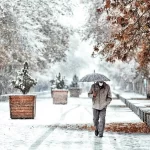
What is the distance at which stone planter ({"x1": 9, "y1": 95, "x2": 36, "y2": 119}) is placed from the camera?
21984 mm

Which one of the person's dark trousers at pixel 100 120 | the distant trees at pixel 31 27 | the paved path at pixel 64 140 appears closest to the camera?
the paved path at pixel 64 140

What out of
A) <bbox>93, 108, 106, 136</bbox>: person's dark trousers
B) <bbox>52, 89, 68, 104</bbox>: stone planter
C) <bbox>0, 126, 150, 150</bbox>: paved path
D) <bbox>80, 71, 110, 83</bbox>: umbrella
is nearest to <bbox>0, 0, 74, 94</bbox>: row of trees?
<bbox>52, 89, 68, 104</bbox>: stone planter

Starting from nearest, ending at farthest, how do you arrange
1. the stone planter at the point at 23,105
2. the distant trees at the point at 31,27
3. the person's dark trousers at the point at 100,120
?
1. the person's dark trousers at the point at 100,120
2. the stone planter at the point at 23,105
3. the distant trees at the point at 31,27

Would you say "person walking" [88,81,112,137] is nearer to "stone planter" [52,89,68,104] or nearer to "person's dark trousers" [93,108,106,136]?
"person's dark trousers" [93,108,106,136]

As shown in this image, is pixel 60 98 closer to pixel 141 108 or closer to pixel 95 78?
pixel 141 108

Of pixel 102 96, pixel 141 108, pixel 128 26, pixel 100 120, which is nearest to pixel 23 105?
pixel 141 108

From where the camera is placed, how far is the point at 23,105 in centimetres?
2208

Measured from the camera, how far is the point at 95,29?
1421 inches

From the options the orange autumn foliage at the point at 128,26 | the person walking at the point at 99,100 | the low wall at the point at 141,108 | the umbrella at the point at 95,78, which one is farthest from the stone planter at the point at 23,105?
the person walking at the point at 99,100

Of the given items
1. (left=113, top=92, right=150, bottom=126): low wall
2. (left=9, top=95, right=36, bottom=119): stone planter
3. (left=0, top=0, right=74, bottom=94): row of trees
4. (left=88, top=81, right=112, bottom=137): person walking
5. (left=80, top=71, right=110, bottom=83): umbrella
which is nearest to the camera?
(left=88, top=81, right=112, bottom=137): person walking

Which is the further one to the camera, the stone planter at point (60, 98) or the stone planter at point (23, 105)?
the stone planter at point (60, 98)

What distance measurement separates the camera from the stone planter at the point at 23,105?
21984mm

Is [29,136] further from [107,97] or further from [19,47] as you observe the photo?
[19,47]

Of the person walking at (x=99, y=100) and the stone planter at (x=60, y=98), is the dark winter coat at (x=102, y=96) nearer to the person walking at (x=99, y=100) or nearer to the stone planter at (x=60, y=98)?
→ the person walking at (x=99, y=100)
